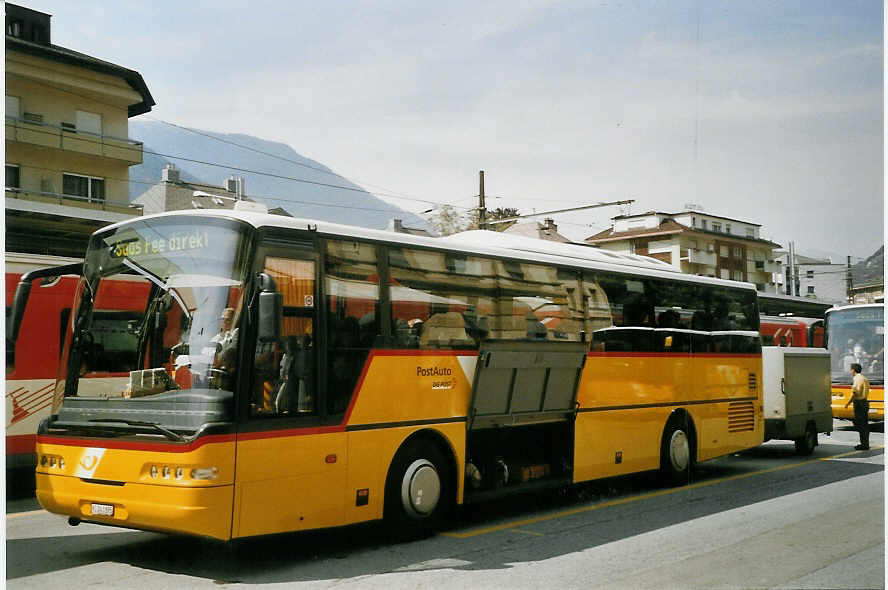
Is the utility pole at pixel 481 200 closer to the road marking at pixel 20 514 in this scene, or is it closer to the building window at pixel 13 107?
the building window at pixel 13 107

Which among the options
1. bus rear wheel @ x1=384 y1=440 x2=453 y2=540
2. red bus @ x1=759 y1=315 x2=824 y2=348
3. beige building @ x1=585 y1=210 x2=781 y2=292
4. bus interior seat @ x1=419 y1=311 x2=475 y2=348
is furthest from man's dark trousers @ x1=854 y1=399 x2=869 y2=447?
red bus @ x1=759 y1=315 x2=824 y2=348

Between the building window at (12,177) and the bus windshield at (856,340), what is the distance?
58.1ft

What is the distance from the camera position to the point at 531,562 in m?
7.50

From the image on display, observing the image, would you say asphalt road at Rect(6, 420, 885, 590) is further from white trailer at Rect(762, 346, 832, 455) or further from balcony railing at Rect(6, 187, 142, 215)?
white trailer at Rect(762, 346, 832, 455)

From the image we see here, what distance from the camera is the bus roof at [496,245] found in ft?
24.4

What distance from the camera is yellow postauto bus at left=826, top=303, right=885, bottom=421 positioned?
827 inches

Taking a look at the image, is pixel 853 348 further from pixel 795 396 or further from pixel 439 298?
pixel 439 298

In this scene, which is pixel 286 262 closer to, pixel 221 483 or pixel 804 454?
pixel 221 483

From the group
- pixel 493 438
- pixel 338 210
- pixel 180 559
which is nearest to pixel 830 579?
pixel 493 438

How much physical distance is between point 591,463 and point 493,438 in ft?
6.66

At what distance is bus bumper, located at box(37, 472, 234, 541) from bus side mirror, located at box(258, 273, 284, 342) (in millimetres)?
1229

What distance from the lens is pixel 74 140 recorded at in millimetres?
13875

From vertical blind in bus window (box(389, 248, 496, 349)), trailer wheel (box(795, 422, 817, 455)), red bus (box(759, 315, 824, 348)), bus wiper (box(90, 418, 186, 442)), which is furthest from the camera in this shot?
red bus (box(759, 315, 824, 348))

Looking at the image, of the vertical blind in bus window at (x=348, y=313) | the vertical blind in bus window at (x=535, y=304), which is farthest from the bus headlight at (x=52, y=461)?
the vertical blind in bus window at (x=535, y=304)
